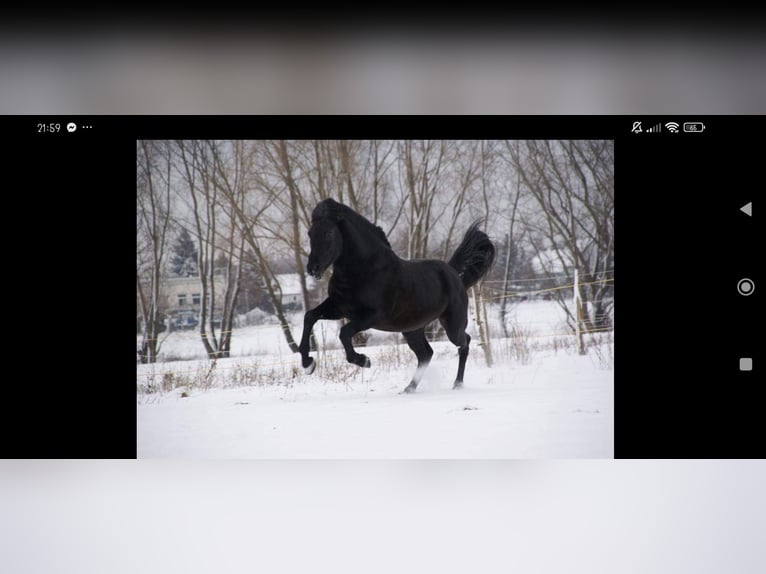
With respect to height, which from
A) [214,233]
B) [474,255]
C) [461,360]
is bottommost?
[461,360]

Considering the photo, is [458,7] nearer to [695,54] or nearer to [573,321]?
[695,54]

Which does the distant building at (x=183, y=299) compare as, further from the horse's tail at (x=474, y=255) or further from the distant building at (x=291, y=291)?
the horse's tail at (x=474, y=255)

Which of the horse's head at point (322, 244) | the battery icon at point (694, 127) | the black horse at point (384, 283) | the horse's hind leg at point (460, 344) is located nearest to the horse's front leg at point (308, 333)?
the black horse at point (384, 283)

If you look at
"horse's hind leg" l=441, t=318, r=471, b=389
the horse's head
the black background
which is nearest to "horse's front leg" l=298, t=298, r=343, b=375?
the horse's head

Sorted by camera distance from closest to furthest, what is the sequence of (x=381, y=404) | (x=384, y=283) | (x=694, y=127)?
(x=694, y=127) < (x=381, y=404) < (x=384, y=283)

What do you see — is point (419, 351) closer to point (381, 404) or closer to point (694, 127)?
point (381, 404)

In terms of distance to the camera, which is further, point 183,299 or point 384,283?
point 384,283

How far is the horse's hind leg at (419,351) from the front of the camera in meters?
2.71

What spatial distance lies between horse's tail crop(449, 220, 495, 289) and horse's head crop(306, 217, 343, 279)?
0.47m

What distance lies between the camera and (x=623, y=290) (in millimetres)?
2592

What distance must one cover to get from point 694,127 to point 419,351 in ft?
4.49

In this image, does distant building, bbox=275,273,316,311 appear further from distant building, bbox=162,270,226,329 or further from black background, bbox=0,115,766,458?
black background, bbox=0,115,766,458

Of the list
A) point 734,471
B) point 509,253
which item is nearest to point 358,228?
point 509,253

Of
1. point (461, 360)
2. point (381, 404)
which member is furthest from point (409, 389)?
point (461, 360)
